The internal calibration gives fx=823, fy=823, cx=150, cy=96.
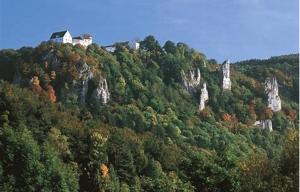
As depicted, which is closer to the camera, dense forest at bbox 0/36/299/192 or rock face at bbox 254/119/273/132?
dense forest at bbox 0/36/299/192

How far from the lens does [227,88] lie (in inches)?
4700

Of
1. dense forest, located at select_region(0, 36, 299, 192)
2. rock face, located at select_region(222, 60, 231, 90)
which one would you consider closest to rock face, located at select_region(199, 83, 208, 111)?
dense forest, located at select_region(0, 36, 299, 192)

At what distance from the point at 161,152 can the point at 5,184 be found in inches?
837

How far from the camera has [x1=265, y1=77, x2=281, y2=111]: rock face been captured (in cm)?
12105

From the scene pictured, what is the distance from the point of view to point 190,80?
115m

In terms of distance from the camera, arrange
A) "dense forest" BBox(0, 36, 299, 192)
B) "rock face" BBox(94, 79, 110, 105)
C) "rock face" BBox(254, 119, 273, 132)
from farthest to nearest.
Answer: "rock face" BBox(254, 119, 273, 132) → "rock face" BBox(94, 79, 110, 105) → "dense forest" BBox(0, 36, 299, 192)

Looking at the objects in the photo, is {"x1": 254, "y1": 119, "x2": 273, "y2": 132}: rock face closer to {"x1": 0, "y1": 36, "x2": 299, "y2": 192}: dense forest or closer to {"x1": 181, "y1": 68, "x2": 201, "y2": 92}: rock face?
{"x1": 0, "y1": 36, "x2": 299, "y2": 192}: dense forest

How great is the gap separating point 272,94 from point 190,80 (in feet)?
48.6

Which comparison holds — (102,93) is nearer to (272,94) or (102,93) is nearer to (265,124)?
(265,124)

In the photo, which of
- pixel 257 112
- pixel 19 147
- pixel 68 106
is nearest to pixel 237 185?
pixel 19 147

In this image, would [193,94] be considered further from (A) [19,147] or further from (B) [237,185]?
Answer: (B) [237,185]

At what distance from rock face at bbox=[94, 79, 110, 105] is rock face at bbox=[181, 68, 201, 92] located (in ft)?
57.0

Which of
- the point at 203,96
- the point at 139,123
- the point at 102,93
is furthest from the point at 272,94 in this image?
the point at 102,93

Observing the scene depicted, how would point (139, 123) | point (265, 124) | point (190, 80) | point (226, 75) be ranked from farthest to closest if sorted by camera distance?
1. point (226, 75)
2. point (265, 124)
3. point (190, 80)
4. point (139, 123)
